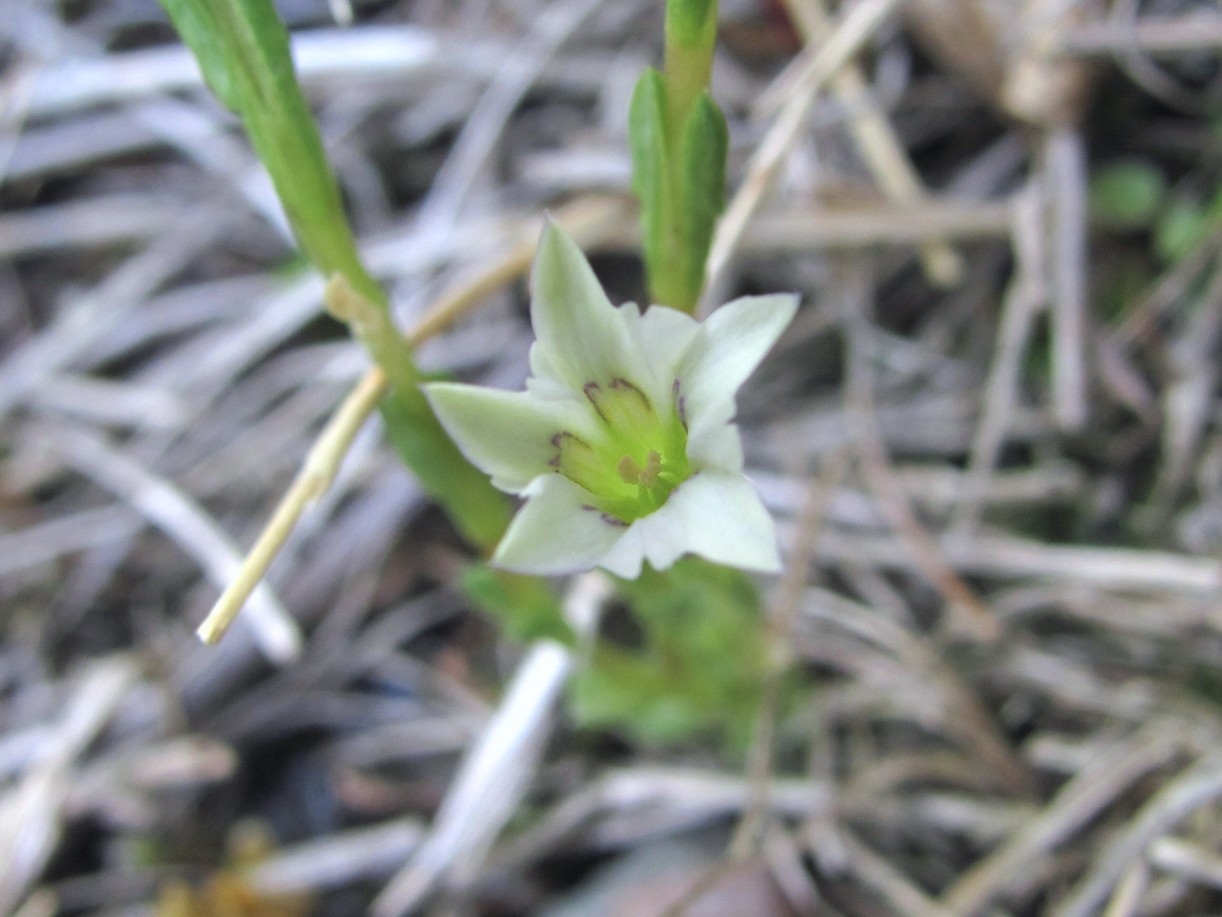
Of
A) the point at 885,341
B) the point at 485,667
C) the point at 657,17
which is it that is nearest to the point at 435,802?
the point at 485,667

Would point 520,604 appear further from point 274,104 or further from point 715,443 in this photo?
point 274,104

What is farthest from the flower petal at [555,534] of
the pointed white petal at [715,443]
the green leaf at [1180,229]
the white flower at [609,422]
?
the green leaf at [1180,229]

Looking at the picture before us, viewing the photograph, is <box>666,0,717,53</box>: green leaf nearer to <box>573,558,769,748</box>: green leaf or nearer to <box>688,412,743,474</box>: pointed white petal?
<box>688,412,743,474</box>: pointed white petal

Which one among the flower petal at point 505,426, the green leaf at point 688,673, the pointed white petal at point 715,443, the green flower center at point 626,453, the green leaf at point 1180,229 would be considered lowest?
the green leaf at point 688,673

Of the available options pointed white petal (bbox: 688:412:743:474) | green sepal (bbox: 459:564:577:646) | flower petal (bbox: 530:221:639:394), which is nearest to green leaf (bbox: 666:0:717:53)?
flower petal (bbox: 530:221:639:394)

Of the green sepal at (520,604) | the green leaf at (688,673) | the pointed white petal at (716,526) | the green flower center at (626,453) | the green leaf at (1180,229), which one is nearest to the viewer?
the pointed white petal at (716,526)

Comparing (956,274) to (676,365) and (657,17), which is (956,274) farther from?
(676,365)

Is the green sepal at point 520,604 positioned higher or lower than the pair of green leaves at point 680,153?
lower

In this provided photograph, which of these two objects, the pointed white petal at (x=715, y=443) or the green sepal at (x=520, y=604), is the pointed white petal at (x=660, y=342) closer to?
the pointed white petal at (x=715, y=443)
